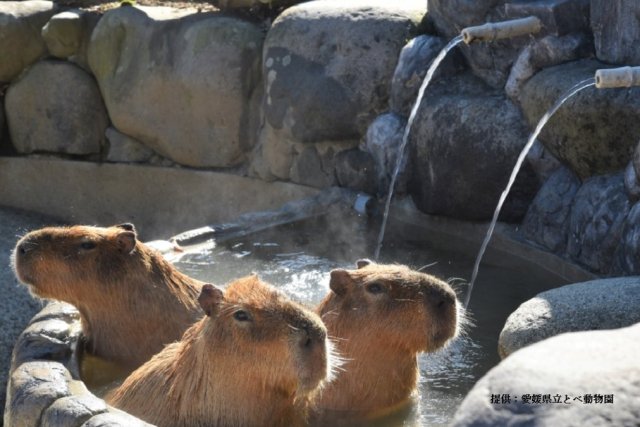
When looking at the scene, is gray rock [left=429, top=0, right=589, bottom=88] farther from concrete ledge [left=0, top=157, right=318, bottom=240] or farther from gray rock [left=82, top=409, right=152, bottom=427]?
gray rock [left=82, top=409, right=152, bottom=427]

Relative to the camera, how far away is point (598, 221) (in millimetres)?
6258

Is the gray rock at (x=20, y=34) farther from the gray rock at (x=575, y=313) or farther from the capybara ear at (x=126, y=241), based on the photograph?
the gray rock at (x=575, y=313)

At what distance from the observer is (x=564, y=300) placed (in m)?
4.82

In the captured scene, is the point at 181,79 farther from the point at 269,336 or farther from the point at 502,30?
the point at 269,336

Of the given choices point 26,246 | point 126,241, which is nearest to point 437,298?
point 126,241

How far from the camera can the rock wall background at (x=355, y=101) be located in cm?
646

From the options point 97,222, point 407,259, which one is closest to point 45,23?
point 97,222

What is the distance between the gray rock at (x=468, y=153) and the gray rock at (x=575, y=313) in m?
2.24

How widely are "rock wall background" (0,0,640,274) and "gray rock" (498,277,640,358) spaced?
0.93 metres

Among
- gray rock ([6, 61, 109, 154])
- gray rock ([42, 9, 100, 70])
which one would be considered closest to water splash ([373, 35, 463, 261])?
gray rock ([6, 61, 109, 154])

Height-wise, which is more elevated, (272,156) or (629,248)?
(629,248)


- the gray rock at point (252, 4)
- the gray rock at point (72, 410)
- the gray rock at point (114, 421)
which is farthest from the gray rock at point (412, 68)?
the gray rock at point (114, 421)

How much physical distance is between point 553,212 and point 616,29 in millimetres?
1139

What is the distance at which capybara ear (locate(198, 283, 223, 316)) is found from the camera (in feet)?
13.2
